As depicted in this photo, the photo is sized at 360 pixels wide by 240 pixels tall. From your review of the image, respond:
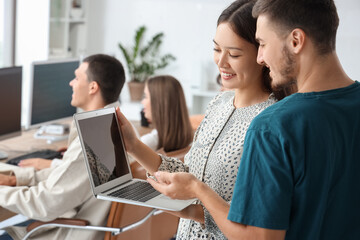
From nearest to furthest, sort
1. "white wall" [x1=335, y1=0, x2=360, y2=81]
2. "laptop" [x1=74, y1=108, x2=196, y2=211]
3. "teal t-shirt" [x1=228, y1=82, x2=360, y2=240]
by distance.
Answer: "teal t-shirt" [x1=228, y1=82, x2=360, y2=240], "laptop" [x1=74, y1=108, x2=196, y2=211], "white wall" [x1=335, y1=0, x2=360, y2=81]

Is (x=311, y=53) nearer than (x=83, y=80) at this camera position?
Yes

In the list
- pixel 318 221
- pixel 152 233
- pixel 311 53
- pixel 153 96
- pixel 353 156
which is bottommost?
pixel 152 233

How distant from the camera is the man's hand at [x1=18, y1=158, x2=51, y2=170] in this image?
2.45 metres

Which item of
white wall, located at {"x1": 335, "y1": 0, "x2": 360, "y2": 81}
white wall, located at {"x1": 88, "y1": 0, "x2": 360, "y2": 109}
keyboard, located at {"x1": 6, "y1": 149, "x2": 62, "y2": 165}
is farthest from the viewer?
white wall, located at {"x1": 88, "y1": 0, "x2": 360, "y2": 109}

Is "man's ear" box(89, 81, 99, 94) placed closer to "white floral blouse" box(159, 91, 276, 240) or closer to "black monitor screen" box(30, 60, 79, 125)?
"black monitor screen" box(30, 60, 79, 125)

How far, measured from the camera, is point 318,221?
97cm

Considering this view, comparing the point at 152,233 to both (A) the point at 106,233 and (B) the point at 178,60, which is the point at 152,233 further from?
(B) the point at 178,60

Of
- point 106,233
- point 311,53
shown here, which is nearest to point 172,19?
point 106,233

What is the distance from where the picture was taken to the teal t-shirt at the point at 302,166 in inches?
36.8

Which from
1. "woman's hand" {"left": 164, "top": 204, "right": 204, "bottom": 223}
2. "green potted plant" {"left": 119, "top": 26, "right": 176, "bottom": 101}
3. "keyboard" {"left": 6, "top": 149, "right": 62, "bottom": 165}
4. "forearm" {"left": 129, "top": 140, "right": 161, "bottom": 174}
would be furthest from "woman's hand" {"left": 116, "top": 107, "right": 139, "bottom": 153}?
"green potted plant" {"left": 119, "top": 26, "right": 176, "bottom": 101}

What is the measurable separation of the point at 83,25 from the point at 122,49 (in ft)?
1.66

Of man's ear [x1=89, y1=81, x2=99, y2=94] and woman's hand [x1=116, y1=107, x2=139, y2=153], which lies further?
man's ear [x1=89, y1=81, x2=99, y2=94]

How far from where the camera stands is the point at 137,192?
142cm

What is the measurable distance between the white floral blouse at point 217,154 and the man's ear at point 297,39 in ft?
1.31
